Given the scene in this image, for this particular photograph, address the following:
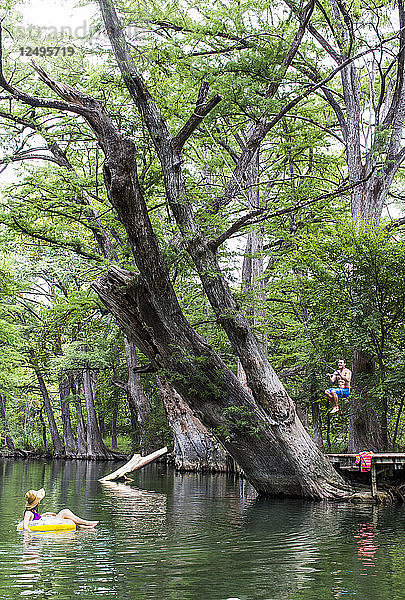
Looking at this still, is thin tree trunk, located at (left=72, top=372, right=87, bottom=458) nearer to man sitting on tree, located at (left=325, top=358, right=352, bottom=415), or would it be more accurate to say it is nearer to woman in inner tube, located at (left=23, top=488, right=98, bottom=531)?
man sitting on tree, located at (left=325, top=358, right=352, bottom=415)

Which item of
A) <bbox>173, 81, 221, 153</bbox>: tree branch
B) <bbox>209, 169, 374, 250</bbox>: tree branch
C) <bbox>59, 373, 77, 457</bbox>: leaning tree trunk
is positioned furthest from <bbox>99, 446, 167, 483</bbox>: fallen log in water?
<bbox>59, 373, 77, 457</bbox>: leaning tree trunk

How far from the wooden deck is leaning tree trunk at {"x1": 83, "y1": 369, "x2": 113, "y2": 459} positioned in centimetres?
2166

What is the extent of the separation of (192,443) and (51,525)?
16128mm

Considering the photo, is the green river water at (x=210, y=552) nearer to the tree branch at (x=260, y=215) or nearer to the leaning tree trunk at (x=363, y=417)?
the leaning tree trunk at (x=363, y=417)

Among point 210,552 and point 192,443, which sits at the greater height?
point 192,443

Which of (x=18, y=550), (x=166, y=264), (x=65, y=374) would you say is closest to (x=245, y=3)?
(x=166, y=264)

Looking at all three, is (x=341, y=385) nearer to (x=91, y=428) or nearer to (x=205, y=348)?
(x=205, y=348)

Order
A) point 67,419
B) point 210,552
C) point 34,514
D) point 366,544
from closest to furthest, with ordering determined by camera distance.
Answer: point 210,552
point 366,544
point 34,514
point 67,419

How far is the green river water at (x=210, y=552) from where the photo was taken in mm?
A: 6129

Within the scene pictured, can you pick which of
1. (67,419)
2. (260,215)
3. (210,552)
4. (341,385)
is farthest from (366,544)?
(67,419)

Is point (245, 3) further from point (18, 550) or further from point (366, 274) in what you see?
point (18, 550)

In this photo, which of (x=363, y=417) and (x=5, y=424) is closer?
(x=363, y=417)

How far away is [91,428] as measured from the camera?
3600cm

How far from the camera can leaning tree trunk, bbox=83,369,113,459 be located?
35625mm
